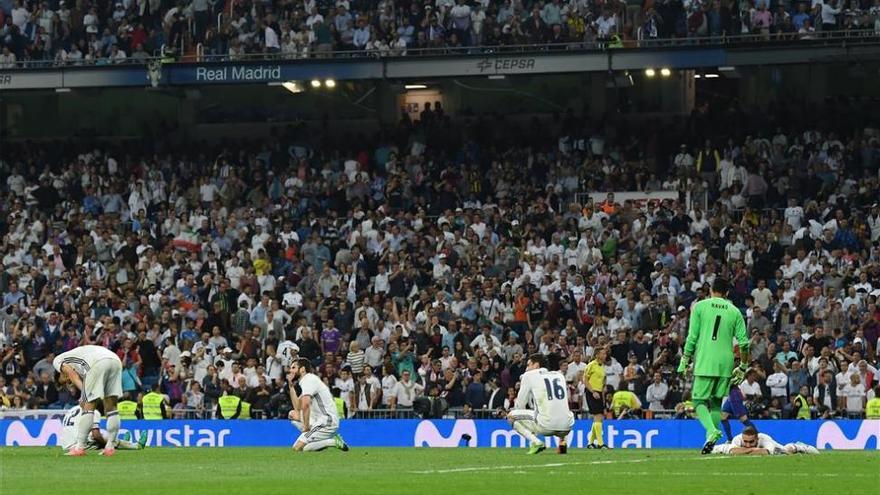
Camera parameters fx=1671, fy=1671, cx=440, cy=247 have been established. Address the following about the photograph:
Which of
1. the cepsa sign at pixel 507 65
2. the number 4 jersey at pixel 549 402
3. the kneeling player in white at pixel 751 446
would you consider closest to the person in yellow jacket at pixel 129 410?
the cepsa sign at pixel 507 65

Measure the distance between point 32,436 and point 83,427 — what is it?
1207 cm

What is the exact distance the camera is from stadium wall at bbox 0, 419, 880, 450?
2853 centimetres

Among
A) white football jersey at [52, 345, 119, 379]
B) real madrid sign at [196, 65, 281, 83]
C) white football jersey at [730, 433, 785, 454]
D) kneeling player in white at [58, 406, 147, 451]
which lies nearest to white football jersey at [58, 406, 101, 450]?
kneeling player in white at [58, 406, 147, 451]

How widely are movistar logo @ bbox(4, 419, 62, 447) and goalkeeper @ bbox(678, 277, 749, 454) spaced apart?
694 inches

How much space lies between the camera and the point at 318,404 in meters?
24.8

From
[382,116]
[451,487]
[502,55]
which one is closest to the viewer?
[451,487]

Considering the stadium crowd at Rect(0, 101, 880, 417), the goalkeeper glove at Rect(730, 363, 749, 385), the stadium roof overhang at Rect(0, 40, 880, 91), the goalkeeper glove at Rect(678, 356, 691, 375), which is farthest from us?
the stadium roof overhang at Rect(0, 40, 880, 91)

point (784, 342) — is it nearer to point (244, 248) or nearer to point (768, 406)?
point (768, 406)

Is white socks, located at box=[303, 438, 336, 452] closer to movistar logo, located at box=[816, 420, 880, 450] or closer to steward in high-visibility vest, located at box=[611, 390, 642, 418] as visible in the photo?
steward in high-visibility vest, located at box=[611, 390, 642, 418]

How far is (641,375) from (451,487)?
648 inches

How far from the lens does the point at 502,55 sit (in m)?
40.3

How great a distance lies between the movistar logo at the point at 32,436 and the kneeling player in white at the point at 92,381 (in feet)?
36.3

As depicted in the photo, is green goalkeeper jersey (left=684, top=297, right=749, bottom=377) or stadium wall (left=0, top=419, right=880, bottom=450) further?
stadium wall (left=0, top=419, right=880, bottom=450)

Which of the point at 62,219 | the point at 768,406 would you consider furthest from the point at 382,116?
the point at 768,406
